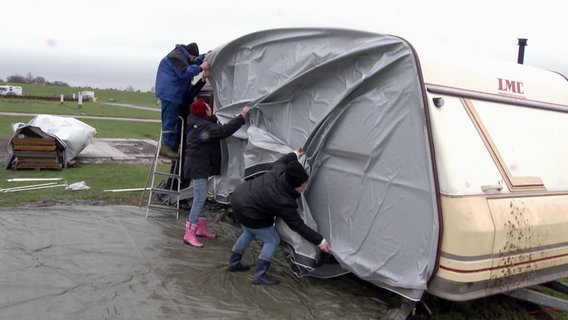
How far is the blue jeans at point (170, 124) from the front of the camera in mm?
6905

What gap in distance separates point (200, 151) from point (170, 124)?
1326 mm

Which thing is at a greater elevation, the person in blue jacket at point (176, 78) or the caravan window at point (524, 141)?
the person in blue jacket at point (176, 78)

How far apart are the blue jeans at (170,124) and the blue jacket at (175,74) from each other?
0.14 metres

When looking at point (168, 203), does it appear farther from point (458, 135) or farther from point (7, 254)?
point (458, 135)

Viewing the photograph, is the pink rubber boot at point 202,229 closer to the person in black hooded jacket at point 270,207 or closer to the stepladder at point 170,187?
the stepladder at point 170,187

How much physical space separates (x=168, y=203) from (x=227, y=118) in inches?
78.5

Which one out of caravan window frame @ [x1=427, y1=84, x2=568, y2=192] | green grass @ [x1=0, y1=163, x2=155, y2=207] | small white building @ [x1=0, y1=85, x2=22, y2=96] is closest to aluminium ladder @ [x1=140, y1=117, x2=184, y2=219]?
green grass @ [x1=0, y1=163, x2=155, y2=207]

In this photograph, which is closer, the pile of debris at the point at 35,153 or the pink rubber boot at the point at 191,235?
the pink rubber boot at the point at 191,235

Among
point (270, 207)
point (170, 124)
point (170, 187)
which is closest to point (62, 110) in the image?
point (170, 187)

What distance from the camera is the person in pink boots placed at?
5789mm

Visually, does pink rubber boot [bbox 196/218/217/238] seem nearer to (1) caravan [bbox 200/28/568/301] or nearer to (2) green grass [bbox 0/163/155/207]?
(1) caravan [bbox 200/28/568/301]

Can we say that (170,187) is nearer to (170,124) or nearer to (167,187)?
(167,187)

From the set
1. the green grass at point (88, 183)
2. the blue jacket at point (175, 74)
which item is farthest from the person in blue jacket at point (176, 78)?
the green grass at point (88, 183)

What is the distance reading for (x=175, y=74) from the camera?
6629mm
